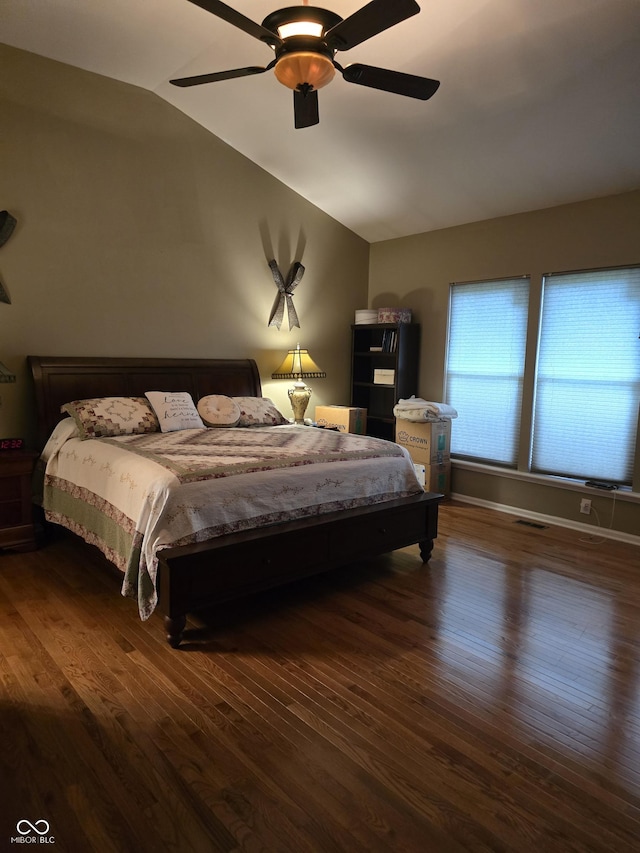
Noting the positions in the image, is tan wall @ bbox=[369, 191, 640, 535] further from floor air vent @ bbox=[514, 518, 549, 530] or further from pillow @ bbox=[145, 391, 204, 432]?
pillow @ bbox=[145, 391, 204, 432]

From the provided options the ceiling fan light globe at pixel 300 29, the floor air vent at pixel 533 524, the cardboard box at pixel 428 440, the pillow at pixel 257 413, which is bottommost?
the floor air vent at pixel 533 524

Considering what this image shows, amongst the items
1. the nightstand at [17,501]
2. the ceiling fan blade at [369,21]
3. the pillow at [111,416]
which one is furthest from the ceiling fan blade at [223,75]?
the nightstand at [17,501]

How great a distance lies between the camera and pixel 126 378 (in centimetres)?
430

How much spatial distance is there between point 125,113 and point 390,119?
6.64ft

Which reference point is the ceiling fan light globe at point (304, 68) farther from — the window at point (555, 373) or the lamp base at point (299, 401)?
the lamp base at point (299, 401)

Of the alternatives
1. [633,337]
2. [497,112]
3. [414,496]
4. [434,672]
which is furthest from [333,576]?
[497,112]

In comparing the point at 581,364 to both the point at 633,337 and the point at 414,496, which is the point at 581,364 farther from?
the point at 414,496

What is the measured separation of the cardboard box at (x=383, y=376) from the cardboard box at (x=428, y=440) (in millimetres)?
507

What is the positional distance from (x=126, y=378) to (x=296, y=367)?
5.14 ft

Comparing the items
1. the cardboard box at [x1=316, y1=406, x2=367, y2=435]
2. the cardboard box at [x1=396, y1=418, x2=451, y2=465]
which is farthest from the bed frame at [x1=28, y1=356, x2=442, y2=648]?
the cardboard box at [x1=396, y1=418, x2=451, y2=465]

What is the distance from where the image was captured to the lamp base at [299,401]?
16.8 ft

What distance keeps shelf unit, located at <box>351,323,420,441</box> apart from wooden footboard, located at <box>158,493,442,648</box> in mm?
2144

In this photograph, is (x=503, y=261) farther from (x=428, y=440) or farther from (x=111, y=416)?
(x=111, y=416)

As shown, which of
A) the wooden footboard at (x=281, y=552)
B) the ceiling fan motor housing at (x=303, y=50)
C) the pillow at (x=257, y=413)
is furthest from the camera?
the pillow at (x=257, y=413)
